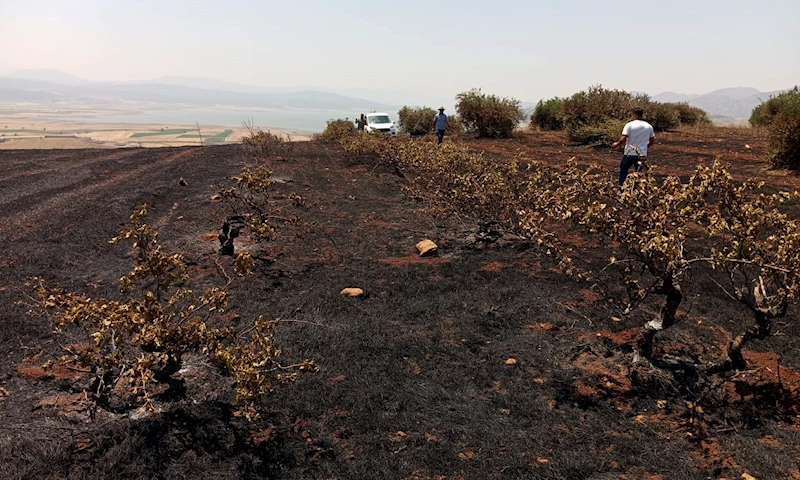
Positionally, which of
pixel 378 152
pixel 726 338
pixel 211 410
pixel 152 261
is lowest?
pixel 211 410

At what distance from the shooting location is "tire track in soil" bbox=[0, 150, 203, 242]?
7605 mm

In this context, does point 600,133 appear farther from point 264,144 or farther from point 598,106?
point 264,144

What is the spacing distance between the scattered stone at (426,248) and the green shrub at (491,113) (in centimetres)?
1810

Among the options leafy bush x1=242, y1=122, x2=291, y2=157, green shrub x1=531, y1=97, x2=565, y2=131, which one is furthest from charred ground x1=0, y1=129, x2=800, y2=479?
green shrub x1=531, y1=97, x2=565, y2=131

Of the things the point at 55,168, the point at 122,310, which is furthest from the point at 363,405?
the point at 55,168

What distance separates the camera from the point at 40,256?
6.23 meters

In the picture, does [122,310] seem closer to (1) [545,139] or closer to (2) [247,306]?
(2) [247,306]

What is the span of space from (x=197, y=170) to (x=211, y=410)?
41.1ft

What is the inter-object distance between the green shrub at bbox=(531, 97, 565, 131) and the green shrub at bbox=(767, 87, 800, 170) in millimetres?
13564

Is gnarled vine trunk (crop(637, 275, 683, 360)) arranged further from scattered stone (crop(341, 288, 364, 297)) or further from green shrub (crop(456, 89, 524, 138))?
green shrub (crop(456, 89, 524, 138))

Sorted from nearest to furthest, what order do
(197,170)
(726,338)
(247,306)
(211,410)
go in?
1. (211,410)
2. (726,338)
3. (247,306)
4. (197,170)

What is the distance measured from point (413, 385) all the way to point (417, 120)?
27.7 meters

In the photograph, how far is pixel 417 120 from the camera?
2956cm

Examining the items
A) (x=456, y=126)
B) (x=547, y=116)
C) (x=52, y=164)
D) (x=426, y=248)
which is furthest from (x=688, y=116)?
(x=52, y=164)
